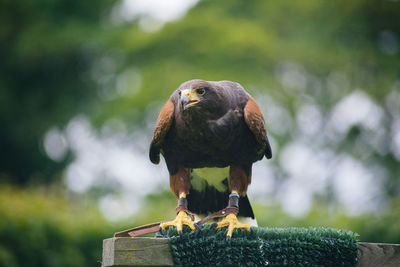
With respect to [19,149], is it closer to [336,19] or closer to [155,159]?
[336,19]

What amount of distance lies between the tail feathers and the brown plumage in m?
0.27

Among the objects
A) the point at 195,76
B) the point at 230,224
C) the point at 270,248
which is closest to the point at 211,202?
the point at 230,224

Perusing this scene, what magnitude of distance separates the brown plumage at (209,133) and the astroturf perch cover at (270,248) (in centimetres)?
53

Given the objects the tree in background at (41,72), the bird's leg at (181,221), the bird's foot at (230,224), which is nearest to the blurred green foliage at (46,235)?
the bird's leg at (181,221)

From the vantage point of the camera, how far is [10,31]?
12117 millimetres

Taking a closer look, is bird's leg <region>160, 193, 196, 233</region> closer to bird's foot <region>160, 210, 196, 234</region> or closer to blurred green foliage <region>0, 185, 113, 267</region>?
bird's foot <region>160, 210, 196, 234</region>

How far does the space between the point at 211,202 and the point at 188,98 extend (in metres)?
0.83

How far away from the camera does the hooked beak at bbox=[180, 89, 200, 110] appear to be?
2828mm

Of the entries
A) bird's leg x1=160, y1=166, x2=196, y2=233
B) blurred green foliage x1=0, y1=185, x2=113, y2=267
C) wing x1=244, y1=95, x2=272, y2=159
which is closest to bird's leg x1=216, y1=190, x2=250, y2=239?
bird's leg x1=160, y1=166, x2=196, y2=233

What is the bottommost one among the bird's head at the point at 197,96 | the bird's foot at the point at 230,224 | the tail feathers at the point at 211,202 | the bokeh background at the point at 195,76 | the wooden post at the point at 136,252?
the wooden post at the point at 136,252

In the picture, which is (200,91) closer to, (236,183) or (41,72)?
(236,183)

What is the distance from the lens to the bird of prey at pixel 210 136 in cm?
291

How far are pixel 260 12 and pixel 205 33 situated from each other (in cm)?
183

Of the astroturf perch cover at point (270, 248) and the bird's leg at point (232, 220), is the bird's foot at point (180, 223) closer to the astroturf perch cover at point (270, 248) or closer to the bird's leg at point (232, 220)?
the astroturf perch cover at point (270, 248)
